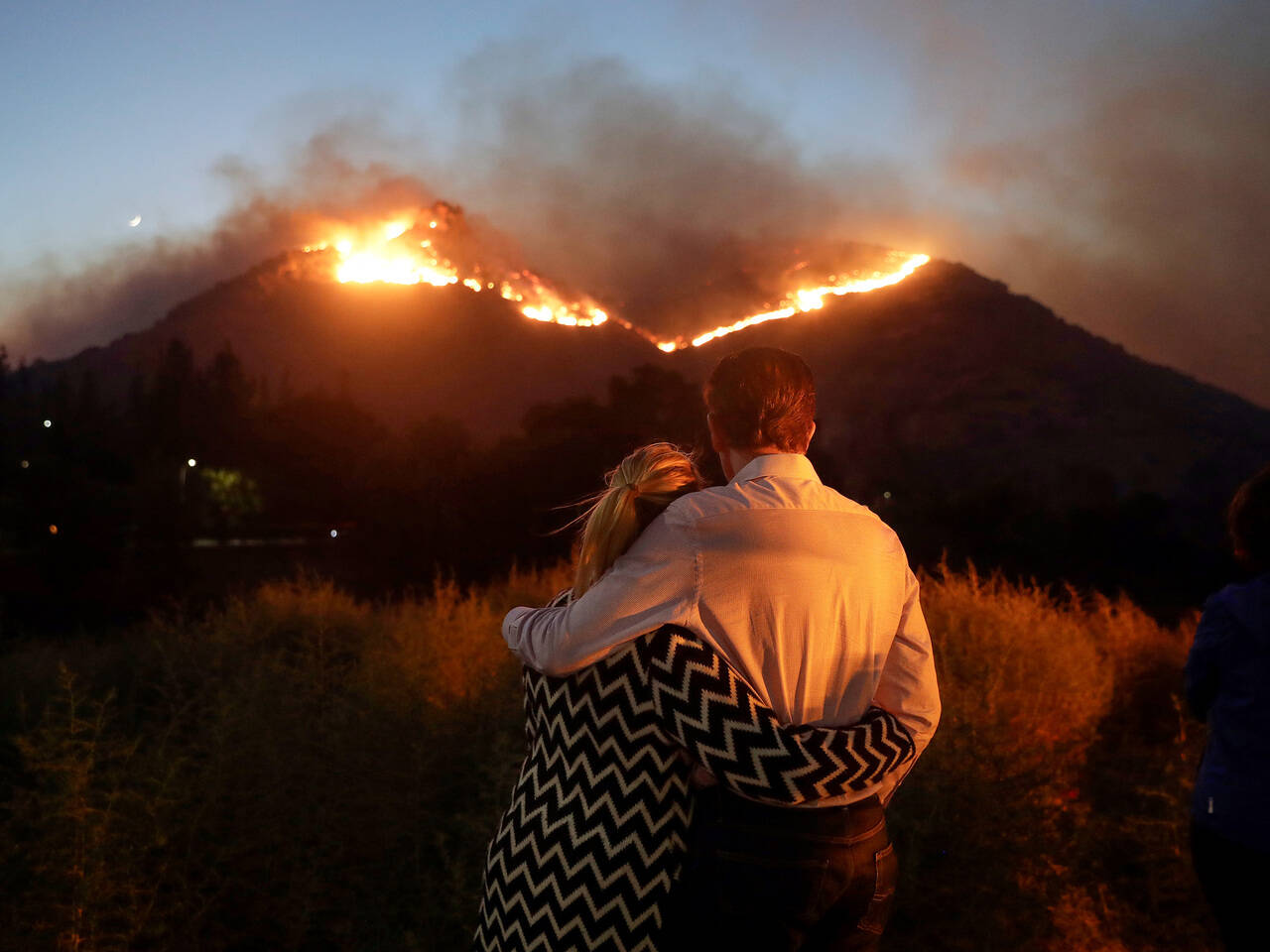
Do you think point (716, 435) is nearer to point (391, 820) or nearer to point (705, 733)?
point (705, 733)

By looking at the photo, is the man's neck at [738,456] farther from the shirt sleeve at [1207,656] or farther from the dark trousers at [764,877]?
the shirt sleeve at [1207,656]

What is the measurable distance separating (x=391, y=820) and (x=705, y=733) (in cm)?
343

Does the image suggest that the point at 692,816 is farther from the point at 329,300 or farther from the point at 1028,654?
the point at 329,300

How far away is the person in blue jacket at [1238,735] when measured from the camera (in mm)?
2688

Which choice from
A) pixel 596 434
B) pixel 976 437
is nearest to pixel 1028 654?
pixel 596 434

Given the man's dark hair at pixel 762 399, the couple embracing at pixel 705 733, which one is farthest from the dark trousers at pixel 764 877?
the man's dark hair at pixel 762 399

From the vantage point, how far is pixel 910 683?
2.08m

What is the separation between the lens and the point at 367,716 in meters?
5.47

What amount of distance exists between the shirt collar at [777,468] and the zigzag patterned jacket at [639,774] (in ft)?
1.16

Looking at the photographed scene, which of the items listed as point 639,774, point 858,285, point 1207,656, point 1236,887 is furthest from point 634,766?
point 858,285

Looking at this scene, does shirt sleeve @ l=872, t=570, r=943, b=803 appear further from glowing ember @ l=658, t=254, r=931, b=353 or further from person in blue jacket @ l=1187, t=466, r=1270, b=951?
glowing ember @ l=658, t=254, r=931, b=353

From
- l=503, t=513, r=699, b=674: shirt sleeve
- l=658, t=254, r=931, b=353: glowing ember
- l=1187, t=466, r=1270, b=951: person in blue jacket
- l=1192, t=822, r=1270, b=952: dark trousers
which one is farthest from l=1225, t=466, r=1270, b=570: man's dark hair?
l=658, t=254, r=931, b=353: glowing ember

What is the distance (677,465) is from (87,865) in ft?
9.71

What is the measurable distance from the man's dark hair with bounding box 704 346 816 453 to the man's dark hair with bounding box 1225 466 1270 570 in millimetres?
1713
